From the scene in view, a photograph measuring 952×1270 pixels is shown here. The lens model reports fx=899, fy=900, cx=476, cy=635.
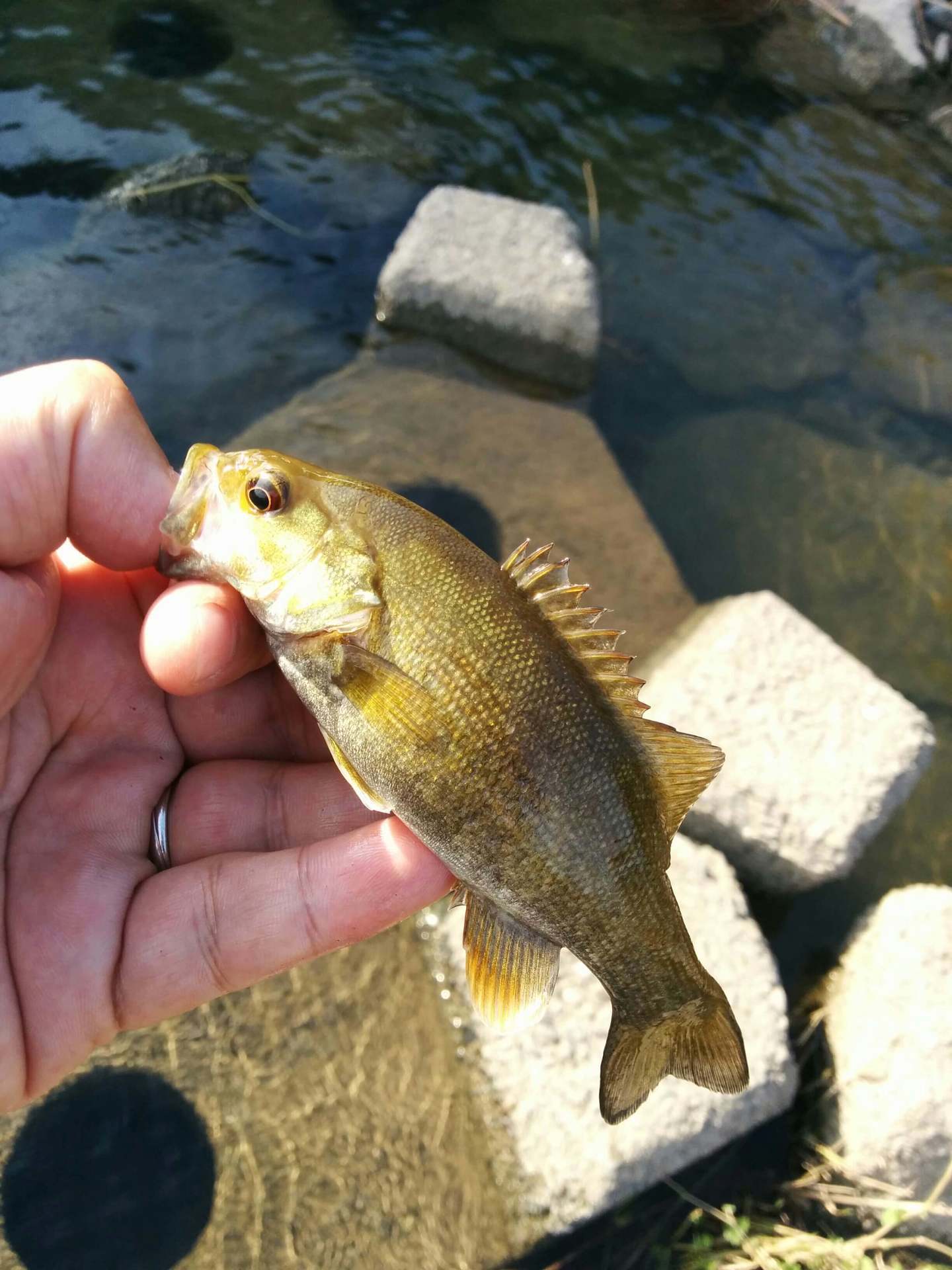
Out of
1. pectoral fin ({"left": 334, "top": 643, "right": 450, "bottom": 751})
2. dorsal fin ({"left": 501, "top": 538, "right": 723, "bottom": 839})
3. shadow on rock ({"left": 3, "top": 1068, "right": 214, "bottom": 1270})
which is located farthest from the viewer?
shadow on rock ({"left": 3, "top": 1068, "right": 214, "bottom": 1270})

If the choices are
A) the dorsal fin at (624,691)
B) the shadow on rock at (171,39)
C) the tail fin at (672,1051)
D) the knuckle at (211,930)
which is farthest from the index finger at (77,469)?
the shadow on rock at (171,39)

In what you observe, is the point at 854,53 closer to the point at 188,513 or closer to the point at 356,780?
the point at 188,513

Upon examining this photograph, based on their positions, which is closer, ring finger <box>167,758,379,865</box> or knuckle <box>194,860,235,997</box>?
knuckle <box>194,860,235,997</box>

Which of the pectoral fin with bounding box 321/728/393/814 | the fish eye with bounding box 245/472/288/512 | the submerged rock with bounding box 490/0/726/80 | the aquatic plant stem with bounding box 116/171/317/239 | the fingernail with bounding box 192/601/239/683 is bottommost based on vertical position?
the aquatic plant stem with bounding box 116/171/317/239

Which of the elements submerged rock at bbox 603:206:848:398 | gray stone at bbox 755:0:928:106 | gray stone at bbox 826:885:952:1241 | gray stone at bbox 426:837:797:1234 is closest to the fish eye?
gray stone at bbox 426:837:797:1234

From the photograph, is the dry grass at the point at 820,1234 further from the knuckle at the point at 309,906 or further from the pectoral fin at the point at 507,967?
the knuckle at the point at 309,906

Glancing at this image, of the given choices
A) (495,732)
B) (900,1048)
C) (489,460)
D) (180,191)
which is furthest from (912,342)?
(495,732)

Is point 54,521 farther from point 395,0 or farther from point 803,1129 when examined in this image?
point 395,0

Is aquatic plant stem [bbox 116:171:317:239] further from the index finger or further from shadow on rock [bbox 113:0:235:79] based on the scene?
the index finger
